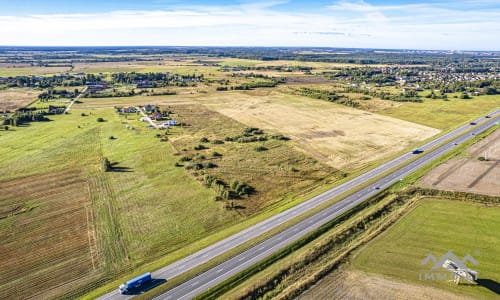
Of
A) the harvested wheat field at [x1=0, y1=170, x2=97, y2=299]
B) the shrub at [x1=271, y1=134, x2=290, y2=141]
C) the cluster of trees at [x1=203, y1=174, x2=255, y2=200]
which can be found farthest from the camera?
the shrub at [x1=271, y1=134, x2=290, y2=141]

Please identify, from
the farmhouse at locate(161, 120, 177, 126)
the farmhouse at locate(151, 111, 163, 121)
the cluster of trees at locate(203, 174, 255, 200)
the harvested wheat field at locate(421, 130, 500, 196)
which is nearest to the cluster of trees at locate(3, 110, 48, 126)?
the farmhouse at locate(151, 111, 163, 121)

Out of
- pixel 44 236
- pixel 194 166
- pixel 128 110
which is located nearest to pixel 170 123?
pixel 128 110

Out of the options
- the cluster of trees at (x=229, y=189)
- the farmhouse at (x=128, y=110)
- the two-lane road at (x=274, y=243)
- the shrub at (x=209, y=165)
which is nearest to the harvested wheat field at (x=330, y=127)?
the two-lane road at (x=274, y=243)

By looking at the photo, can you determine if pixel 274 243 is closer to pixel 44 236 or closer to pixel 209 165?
pixel 209 165

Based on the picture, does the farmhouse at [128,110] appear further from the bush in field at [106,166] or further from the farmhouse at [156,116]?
the bush in field at [106,166]

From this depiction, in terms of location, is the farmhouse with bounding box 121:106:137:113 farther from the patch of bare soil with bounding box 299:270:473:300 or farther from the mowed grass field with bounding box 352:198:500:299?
the patch of bare soil with bounding box 299:270:473:300
